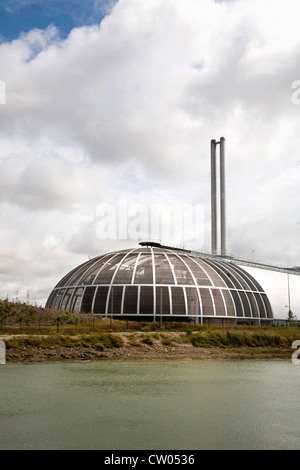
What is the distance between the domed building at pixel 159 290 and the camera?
64.6 m

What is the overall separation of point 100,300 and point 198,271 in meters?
15.9

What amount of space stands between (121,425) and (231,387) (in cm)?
961

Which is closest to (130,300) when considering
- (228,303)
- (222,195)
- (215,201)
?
(228,303)

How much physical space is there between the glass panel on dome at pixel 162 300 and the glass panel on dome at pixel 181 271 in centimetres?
310

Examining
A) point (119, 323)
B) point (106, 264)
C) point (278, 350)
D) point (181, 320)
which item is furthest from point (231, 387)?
point (106, 264)

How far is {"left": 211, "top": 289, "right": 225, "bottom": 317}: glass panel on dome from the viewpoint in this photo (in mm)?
67331

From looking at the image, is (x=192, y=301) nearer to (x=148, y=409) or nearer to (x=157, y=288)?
(x=157, y=288)

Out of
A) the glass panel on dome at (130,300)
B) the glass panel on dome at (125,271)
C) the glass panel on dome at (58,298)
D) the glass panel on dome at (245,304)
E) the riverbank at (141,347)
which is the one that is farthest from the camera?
the glass panel on dome at (58,298)

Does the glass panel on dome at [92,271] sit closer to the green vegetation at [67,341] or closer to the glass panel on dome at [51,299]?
the glass panel on dome at [51,299]

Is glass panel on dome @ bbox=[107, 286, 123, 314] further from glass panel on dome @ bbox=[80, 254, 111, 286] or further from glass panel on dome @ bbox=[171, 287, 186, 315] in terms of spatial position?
glass panel on dome @ bbox=[171, 287, 186, 315]

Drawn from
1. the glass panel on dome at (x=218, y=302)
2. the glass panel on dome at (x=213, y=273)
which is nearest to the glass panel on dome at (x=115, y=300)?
the glass panel on dome at (x=218, y=302)

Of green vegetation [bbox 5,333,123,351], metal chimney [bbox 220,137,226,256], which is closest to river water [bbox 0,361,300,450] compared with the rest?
green vegetation [bbox 5,333,123,351]

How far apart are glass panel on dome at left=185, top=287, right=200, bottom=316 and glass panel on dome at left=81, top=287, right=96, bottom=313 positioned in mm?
13641

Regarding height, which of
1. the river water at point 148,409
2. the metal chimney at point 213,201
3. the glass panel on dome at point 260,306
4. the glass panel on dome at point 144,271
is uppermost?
the metal chimney at point 213,201
